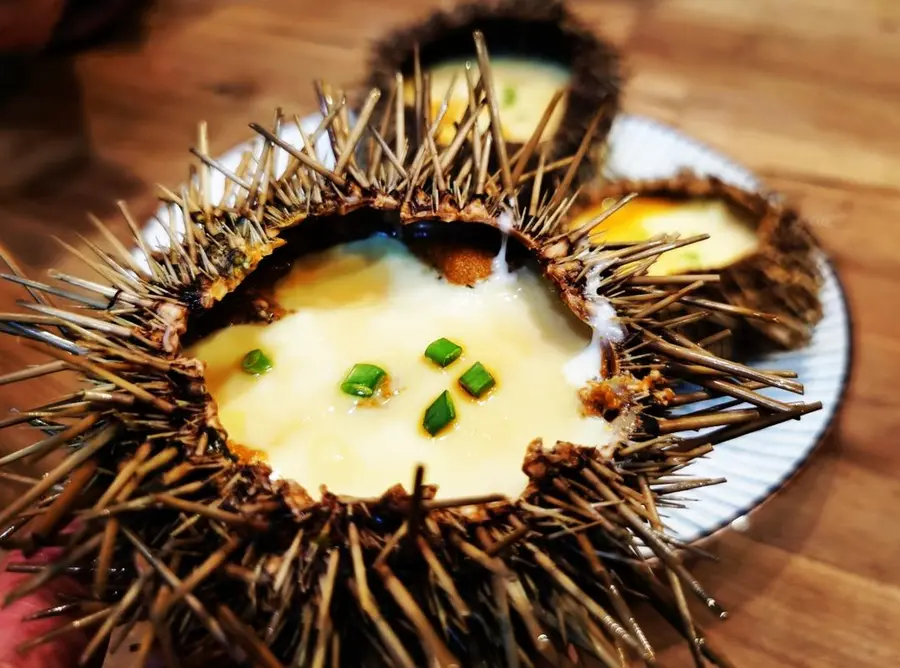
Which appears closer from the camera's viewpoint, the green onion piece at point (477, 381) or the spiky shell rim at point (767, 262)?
the green onion piece at point (477, 381)

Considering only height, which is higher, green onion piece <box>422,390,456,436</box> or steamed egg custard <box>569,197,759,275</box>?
green onion piece <box>422,390,456,436</box>

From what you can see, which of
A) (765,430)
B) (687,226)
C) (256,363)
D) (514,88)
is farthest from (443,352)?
(514,88)

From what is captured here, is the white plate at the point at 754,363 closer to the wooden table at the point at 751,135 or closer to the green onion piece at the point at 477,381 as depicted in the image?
the wooden table at the point at 751,135

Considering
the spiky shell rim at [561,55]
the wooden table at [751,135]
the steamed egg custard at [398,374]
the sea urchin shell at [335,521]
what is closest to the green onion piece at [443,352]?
the steamed egg custard at [398,374]

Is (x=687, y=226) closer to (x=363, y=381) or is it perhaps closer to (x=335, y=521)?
(x=363, y=381)

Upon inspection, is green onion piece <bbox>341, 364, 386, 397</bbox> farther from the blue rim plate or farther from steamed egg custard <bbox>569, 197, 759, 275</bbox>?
steamed egg custard <bbox>569, 197, 759, 275</bbox>

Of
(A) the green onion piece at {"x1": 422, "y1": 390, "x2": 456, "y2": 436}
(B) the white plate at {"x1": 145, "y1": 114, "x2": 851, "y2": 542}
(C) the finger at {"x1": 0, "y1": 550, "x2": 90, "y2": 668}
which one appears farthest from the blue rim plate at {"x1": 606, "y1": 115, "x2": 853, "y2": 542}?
(C) the finger at {"x1": 0, "y1": 550, "x2": 90, "y2": 668}
